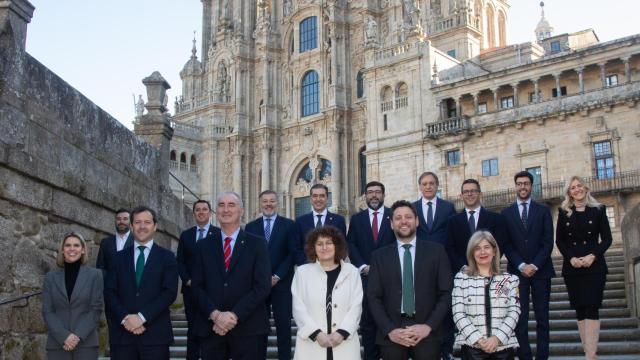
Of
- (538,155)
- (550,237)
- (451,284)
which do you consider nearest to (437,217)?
(550,237)

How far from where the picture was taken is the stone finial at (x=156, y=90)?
12.6 metres

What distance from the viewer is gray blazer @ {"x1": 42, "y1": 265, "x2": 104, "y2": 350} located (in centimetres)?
636

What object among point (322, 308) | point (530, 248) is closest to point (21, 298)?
point (322, 308)

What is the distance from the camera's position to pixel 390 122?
34.9m

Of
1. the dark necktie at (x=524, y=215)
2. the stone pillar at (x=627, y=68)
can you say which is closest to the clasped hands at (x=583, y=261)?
the dark necktie at (x=524, y=215)

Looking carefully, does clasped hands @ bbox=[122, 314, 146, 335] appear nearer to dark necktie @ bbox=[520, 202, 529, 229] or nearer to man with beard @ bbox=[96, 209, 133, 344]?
man with beard @ bbox=[96, 209, 133, 344]

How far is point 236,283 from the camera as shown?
6.59 m

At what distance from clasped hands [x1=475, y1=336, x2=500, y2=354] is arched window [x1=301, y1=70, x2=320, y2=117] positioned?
38.0 meters

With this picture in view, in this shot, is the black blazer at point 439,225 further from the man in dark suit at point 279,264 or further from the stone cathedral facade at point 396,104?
the stone cathedral facade at point 396,104

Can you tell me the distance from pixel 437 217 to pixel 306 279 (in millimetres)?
2981

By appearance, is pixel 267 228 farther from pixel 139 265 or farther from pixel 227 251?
pixel 139 265

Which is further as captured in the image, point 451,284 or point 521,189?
point 521,189

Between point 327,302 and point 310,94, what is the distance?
1540 inches

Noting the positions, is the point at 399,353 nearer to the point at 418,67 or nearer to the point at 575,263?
the point at 575,263
